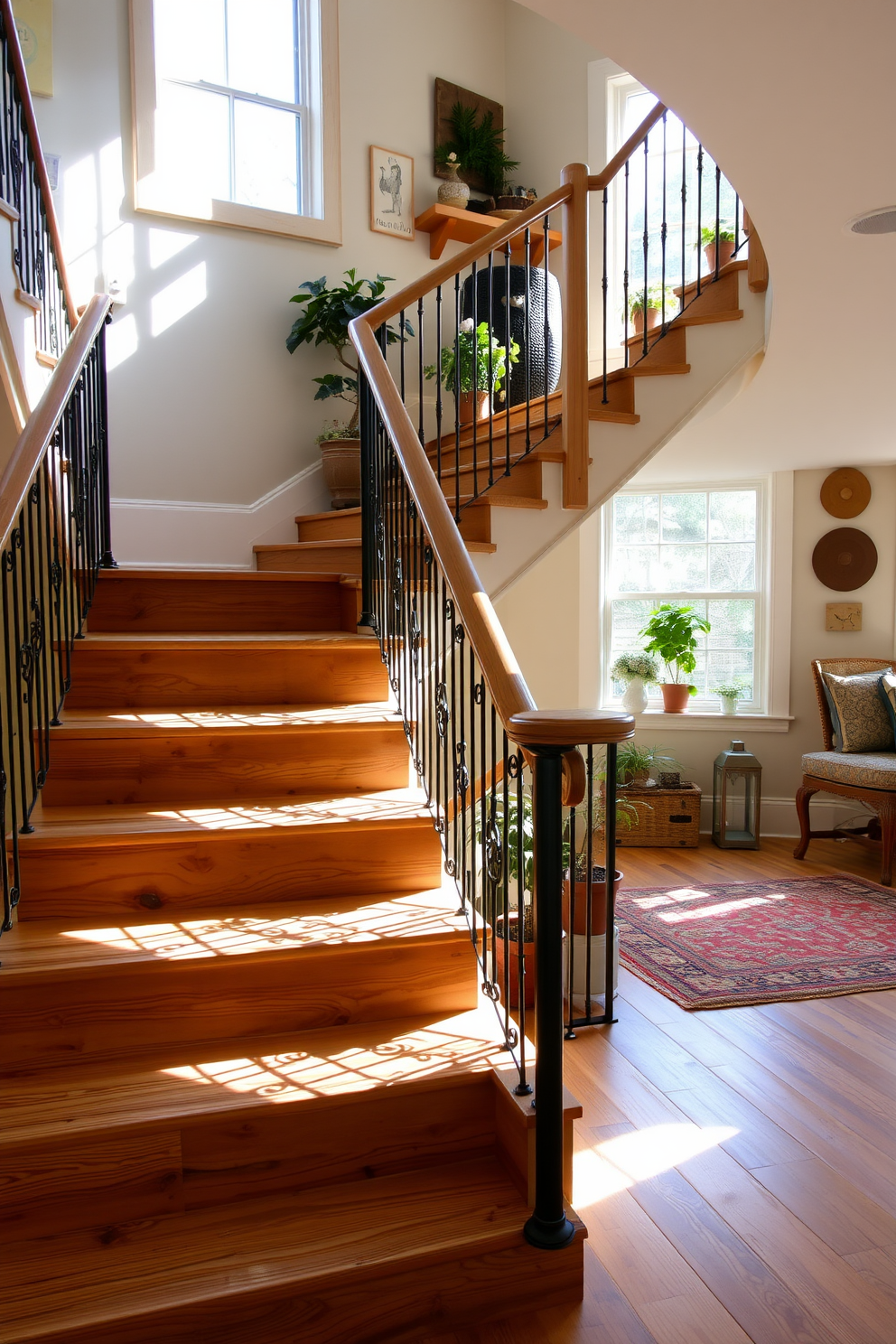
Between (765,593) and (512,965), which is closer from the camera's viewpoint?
(512,965)

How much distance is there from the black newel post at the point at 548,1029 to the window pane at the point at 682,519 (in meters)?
4.78

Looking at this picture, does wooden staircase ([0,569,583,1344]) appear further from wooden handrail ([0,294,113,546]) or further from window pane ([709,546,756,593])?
window pane ([709,546,756,593])

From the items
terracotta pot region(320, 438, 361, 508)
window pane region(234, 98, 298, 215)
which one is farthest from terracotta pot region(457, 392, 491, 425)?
window pane region(234, 98, 298, 215)

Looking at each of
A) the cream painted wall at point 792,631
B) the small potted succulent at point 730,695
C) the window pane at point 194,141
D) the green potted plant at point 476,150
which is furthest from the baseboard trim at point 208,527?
the small potted succulent at point 730,695

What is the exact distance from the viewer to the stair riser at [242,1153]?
1622mm

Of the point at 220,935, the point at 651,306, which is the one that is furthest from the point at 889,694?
the point at 220,935

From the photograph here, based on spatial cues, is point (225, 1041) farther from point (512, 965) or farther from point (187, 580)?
point (187, 580)

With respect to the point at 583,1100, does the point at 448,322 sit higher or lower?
higher

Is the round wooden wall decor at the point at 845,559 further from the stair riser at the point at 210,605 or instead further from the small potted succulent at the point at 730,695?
the stair riser at the point at 210,605

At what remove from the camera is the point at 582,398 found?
11.6 ft

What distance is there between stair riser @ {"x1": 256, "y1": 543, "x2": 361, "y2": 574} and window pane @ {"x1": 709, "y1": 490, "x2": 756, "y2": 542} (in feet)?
10.1

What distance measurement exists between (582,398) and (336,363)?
6.48ft

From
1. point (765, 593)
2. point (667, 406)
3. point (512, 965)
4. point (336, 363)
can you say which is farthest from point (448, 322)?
point (512, 965)

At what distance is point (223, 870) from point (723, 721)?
4.38m
